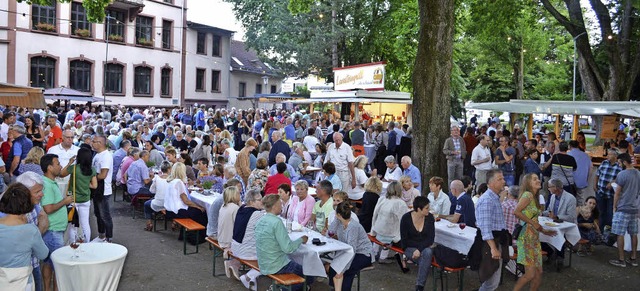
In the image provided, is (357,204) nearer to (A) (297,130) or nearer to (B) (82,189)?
(B) (82,189)

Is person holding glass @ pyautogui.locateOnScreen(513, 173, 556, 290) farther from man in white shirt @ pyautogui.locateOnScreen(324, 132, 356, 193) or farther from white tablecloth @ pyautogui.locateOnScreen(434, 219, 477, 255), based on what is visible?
man in white shirt @ pyautogui.locateOnScreen(324, 132, 356, 193)

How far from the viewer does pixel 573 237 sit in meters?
8.39

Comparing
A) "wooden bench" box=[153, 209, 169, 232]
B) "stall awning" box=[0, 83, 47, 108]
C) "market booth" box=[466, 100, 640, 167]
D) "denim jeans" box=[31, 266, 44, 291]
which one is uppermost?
"market booth" box=[466, 100, 640, 167]

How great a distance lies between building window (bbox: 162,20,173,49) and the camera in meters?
37.1

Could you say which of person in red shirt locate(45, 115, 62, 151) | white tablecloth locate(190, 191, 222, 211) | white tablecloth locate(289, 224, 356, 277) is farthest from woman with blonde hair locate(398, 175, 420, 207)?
person in red shirt locate(45, 115, 62, 151)

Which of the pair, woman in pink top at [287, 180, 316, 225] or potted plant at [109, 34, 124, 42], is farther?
potted plant at [109, 34, 124, 42]

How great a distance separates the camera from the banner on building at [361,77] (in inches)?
865

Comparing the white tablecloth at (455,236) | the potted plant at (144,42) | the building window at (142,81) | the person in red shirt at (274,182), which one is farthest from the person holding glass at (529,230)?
the potted plant at (144,42)

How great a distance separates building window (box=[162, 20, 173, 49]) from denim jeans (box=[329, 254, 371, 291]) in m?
33.0

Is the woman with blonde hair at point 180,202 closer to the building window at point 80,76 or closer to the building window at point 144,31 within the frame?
the building window at point 80,76

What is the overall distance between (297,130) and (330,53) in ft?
40.1

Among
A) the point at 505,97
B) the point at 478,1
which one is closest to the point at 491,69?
the point at 505,97

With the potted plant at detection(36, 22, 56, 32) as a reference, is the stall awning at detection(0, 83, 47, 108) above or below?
below

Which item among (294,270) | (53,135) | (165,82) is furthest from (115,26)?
(294,270)
